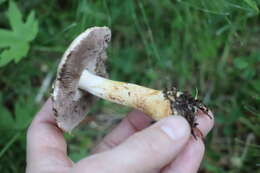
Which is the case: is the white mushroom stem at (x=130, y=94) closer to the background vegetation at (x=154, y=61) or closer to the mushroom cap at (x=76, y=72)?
the mushroom cap at (x=76, y=72)

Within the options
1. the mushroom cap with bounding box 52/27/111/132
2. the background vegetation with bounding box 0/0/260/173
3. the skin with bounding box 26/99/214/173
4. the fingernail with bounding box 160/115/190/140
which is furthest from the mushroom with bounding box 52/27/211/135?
the background vegetation with bounding box 0/0/260/173

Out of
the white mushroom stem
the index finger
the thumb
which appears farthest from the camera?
the white mushroom stem

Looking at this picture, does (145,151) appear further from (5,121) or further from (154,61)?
(154,61)

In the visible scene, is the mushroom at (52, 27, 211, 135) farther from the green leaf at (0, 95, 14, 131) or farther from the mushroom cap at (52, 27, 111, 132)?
the green leaf at (0, 95, 14, 131)

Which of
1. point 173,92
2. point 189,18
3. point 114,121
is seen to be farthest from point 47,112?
point 189,18

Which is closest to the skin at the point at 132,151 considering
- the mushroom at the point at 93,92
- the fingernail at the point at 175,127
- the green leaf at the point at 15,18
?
the fingernail at the point at 175,127

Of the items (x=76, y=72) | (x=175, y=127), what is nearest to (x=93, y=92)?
(x=76, y=72)
